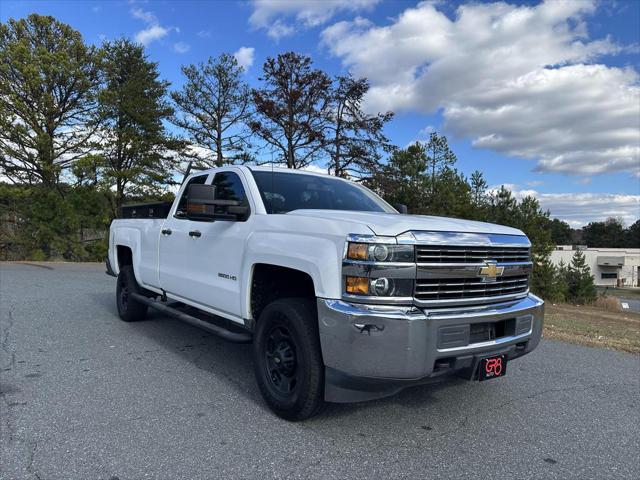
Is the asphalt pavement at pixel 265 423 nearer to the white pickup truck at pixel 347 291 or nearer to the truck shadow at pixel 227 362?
the truck shadow at pixel 227 362

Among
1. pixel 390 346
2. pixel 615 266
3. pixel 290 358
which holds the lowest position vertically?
pixel 615 266

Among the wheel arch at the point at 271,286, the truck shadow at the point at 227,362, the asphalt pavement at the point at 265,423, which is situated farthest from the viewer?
the truck shadow at the point at 227,362

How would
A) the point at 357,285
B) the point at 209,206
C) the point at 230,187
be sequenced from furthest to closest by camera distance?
the point at 230,187, the point at 209,206, the point at 357,285

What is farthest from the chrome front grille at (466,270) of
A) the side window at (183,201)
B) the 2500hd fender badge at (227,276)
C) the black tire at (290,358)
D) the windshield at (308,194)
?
the side window at (183,201)

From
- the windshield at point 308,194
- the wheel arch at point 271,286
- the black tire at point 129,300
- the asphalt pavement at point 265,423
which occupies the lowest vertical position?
the asphalt pavement at point 265,423

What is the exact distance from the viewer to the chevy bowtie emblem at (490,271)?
3340 mm

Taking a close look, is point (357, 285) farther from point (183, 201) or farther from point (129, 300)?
point (129, 300)

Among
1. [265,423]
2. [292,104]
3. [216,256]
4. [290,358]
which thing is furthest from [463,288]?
[292,104]

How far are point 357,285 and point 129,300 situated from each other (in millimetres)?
4703

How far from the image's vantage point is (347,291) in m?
3.03

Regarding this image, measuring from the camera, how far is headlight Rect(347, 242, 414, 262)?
2.98 metres

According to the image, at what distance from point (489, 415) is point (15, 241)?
23.1 m

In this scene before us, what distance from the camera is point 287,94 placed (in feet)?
77.3

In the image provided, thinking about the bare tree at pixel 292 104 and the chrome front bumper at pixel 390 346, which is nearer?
the chrome front bumper at pixel 390 346
